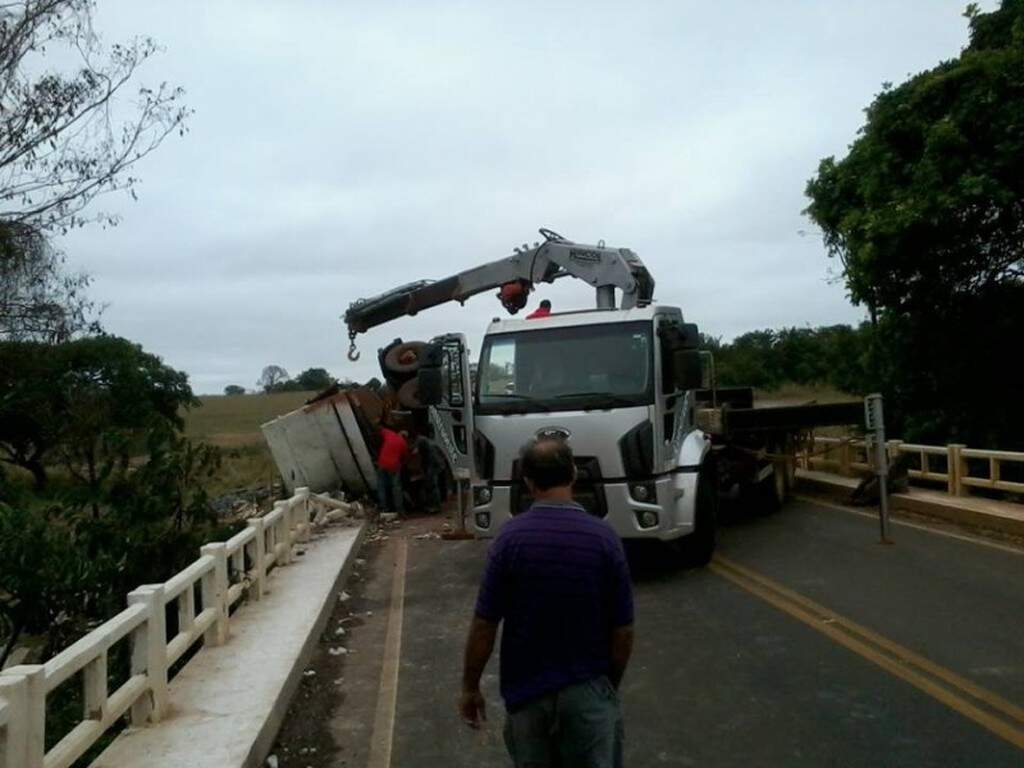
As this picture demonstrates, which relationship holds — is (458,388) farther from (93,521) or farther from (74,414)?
(74,414)

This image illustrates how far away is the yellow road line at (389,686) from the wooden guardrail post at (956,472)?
27.2 ft

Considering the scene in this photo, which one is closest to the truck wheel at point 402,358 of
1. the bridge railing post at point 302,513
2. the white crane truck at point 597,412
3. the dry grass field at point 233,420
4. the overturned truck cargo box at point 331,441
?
the overturned truck cargo box at point 331,441

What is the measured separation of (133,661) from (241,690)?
0.92 meters

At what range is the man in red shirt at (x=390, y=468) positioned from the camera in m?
18.5

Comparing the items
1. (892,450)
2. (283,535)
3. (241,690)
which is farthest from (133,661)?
(892,450)

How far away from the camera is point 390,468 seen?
18.6 metres

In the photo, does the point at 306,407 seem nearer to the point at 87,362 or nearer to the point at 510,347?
the point at 510,347

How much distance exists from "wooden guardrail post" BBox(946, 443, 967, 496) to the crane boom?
195 inches

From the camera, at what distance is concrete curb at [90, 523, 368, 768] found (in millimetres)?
5902

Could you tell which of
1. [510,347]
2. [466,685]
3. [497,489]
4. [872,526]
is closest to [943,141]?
[872,526]

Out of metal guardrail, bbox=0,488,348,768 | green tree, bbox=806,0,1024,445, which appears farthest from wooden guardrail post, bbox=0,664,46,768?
green tree, bbox=806,0,1024,445

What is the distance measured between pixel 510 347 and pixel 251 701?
5.98m

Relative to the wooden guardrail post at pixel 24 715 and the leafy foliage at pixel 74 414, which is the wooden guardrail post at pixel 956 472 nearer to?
the leafy foliage at pixel 74 414

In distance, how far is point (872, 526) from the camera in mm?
14953
